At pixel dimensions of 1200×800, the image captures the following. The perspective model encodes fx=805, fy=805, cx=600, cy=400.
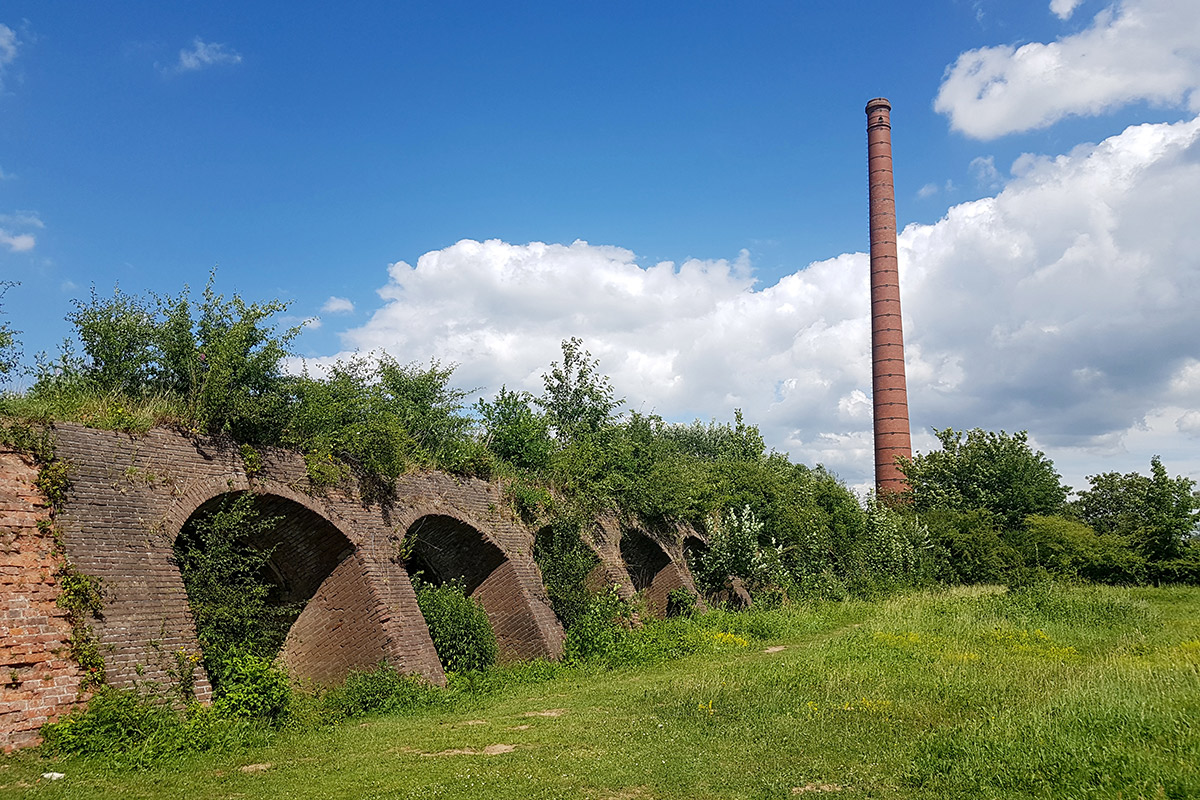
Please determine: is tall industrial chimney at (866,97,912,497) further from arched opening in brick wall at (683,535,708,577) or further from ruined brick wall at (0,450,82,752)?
ruined brick wall at (0,450,82,752)

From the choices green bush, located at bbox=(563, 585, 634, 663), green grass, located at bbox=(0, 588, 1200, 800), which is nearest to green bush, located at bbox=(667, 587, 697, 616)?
green bush, located at bbox=(563, 585, 634, 663)

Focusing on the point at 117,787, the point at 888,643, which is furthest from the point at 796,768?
the point at 888,643

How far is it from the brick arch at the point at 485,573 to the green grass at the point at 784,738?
5.52 ft

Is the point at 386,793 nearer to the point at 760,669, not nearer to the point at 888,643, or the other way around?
the point at 760,669

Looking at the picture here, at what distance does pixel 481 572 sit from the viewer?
16172mm

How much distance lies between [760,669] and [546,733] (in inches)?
169

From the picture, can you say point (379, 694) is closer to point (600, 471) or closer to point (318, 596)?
point (318, 596)

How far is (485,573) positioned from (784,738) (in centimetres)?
905

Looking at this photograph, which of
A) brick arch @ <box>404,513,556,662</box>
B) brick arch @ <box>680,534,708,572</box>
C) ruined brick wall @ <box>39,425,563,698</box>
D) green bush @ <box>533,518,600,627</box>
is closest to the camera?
ruined brick wall @ <box>39,425,563,698</box>

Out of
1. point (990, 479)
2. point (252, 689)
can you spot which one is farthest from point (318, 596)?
point (990, 479)

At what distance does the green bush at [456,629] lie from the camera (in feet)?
46.3

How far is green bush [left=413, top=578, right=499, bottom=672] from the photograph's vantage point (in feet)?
46.3

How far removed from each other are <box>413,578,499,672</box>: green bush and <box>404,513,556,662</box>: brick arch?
0.71 m

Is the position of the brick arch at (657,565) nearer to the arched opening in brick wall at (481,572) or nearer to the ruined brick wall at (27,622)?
the arched opening in brick wall at (481,572)
